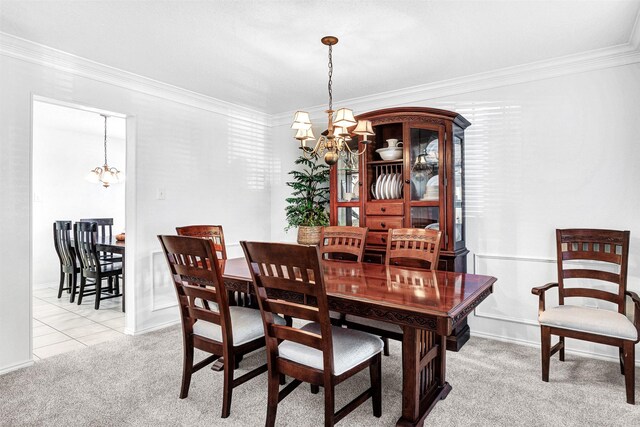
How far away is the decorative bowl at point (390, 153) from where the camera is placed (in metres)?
3.40

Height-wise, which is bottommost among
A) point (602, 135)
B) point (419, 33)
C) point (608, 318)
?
point (608, 318)

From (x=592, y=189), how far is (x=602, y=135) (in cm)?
42

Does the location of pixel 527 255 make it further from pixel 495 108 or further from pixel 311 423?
pixel 311 423

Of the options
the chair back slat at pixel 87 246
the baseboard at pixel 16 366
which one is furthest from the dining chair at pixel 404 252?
the chair back slat at pixel 87 246

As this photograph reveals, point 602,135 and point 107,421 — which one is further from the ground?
point 602,135

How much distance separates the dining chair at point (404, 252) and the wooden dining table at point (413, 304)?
0.83 feet

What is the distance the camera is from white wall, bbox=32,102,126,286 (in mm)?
5270

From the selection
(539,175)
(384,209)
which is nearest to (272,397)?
(384,209)

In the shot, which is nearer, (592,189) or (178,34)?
(178,34)

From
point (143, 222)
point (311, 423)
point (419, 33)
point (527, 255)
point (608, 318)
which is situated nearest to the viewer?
point (311, 423)

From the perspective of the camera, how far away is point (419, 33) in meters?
2.55

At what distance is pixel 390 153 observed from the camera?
→ 11.3 feet

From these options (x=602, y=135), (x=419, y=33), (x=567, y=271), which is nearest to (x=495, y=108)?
(x=602, y=135)

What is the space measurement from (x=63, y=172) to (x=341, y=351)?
5638 millimetres
